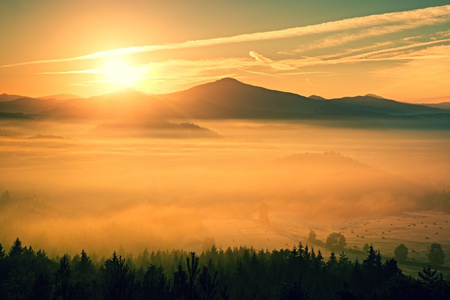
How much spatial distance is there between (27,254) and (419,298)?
489ft

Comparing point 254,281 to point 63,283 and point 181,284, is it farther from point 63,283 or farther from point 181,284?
point 181,284

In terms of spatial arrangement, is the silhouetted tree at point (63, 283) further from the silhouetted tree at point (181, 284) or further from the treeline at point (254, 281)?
the silhouetted tree at point (181, 284)

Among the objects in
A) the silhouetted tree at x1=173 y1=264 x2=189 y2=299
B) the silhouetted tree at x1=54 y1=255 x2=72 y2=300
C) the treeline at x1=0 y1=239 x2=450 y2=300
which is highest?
the silhouetted tree at x1=173 y1=264 x2=189 y2=299

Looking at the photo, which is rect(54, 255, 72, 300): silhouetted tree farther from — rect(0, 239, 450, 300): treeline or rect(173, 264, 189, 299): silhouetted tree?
rect(173, 264, 189, 299): silhouetted tree

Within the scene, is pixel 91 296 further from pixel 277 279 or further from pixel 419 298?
pixel 419 298

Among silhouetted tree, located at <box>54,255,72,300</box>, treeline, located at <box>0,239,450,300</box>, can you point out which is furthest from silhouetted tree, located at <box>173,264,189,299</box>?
treeline, located at <box>0,239,450,300</box>

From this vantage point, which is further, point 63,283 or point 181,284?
point 63,283

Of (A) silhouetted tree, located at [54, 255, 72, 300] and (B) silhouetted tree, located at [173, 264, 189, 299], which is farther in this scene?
(A) silhouetted tree, located at [54, 255, 72, 300]

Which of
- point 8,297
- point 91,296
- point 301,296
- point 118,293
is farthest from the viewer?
point 91,296

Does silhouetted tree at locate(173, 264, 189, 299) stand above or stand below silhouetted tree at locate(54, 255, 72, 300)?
above

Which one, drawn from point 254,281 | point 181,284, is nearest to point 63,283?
point 181,284

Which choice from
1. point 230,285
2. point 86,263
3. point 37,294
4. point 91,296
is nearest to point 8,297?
point 91,296

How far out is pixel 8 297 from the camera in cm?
12288

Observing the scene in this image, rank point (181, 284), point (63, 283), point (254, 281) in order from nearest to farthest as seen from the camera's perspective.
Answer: point (181, 284) → point (63, 283) → point (254, 281)
